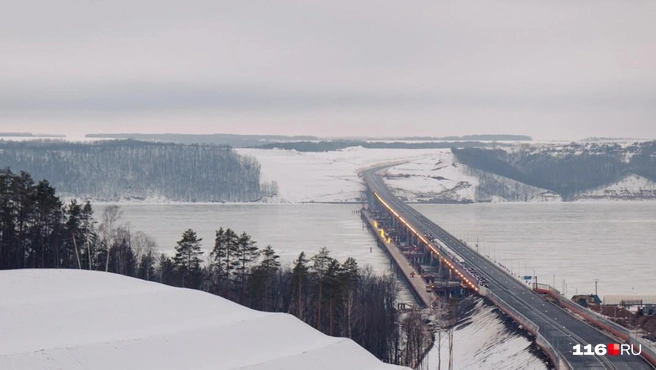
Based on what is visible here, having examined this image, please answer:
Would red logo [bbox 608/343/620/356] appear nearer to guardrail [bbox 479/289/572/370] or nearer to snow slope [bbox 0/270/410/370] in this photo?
guardrail [bbox 479/289/572/370]

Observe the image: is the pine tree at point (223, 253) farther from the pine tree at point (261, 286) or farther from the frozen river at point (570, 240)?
the frozen river at point (570, 240)

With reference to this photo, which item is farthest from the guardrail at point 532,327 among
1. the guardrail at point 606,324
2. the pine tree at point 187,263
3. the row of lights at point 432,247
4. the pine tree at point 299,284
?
the pine tree at point 187,263

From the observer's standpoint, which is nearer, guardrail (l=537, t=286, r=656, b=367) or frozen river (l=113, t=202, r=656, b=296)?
guardrail (l=537, t=286, r=656, b=367)

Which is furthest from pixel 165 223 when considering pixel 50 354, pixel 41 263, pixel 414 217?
pixel 50 354

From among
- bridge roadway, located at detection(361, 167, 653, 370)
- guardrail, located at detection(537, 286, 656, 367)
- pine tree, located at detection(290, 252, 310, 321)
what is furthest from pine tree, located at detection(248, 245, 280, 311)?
guardrail, located at detection(537, 286, 656, 367)

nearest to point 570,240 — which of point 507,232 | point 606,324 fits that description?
point 507,232

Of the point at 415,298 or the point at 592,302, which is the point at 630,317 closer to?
the point at 592,302
